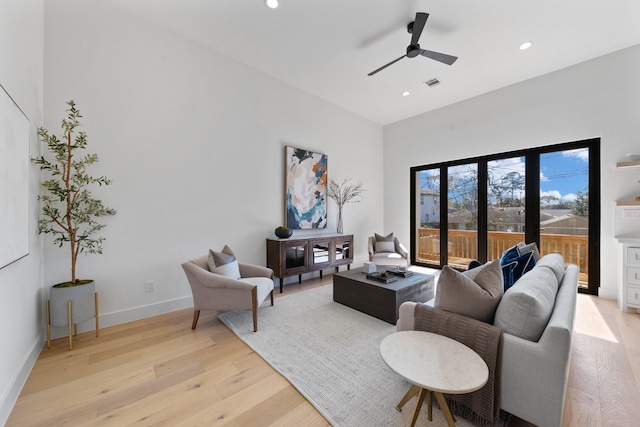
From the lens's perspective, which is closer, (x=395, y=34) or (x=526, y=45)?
(x=395, y=34)

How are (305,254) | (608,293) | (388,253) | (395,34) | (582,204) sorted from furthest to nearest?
(388,253), (305,254), (582,204), (608,293), (395,34)

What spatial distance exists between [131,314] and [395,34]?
4241 mm

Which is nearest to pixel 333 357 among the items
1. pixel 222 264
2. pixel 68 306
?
pixel 222 264

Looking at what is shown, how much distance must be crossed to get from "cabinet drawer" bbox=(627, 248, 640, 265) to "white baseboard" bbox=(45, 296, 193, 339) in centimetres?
524

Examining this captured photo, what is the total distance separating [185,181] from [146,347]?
1.77 metres

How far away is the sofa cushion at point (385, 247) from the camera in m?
4.62

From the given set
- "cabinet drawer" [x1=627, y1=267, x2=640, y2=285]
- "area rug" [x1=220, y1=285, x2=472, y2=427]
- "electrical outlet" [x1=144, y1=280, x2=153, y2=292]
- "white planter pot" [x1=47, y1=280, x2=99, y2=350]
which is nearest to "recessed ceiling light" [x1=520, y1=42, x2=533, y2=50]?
"cabinet drawer" [x1=627, y1=267, x2=640, y2=285]

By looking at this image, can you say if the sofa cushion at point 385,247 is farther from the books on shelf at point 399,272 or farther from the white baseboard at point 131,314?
the white baseboard at point 131,314

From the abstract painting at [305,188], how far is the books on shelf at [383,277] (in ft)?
5.27

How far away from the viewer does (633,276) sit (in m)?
2.94

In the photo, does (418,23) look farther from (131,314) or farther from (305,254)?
(131,314)

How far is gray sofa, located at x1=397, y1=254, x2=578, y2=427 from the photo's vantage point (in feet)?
3.83

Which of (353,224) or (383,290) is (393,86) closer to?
(353,224)

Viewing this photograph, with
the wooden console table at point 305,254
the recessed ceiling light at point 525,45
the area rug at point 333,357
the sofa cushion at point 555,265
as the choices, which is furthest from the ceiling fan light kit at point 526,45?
the area rug at point 333,357
